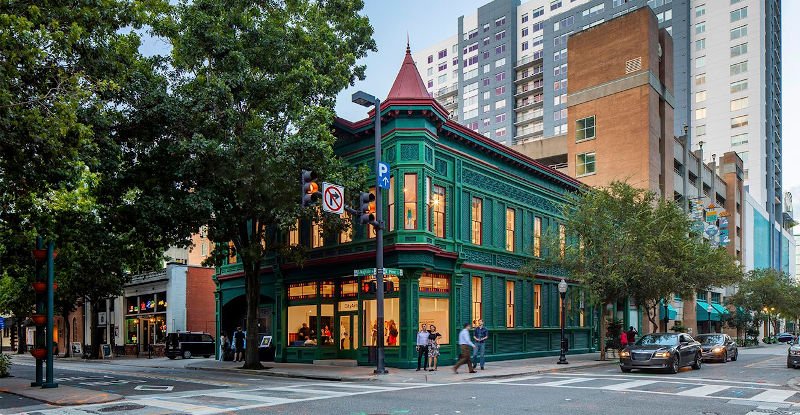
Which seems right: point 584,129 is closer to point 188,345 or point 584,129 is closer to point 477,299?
point 477,299

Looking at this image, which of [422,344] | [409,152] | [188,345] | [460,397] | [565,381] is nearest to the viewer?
[460,397]

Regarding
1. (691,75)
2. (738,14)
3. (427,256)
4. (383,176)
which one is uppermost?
(738,14)

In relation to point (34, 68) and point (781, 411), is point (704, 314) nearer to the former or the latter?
point (781, 411)

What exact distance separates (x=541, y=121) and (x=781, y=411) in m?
95.6

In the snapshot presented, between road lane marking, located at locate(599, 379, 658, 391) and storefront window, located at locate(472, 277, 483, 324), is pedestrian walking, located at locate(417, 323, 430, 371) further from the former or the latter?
road lane marking, located at locate(599, 379, 658, 391)

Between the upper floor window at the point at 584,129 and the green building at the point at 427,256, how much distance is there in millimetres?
21862

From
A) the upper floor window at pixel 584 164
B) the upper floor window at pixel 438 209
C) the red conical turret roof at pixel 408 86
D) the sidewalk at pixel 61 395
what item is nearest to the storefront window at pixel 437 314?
the upper floor window at pixel 438 209

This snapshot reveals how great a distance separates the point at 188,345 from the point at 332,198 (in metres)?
22.7

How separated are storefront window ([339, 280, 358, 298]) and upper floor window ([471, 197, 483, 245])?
18.2ft

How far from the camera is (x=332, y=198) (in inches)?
808

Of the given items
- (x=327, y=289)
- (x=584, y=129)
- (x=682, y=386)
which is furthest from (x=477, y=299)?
(x=584, y=129)

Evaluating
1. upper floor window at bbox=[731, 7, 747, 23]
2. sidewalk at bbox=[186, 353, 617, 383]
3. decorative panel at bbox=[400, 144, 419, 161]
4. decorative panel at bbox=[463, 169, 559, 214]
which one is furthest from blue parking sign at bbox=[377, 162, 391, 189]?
upper floor window at bbox=[731, 7, 747, 23]

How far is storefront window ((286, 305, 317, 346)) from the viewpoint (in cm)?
2923

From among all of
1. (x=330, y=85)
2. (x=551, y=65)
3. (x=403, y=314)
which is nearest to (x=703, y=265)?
(x=403, y=314)
